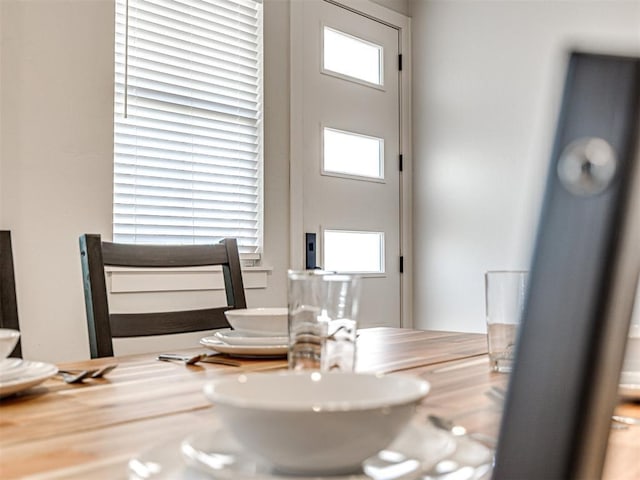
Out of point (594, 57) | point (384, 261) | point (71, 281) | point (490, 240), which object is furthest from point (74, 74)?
point (594, 57)

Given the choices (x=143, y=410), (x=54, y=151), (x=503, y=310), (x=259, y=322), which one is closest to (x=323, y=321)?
(x=143, y=410)

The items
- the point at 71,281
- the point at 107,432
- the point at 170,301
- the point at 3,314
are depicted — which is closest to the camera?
the point at 107,432

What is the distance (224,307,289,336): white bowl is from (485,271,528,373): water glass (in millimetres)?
377

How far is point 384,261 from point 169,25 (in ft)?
5.47

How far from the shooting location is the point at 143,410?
71cm

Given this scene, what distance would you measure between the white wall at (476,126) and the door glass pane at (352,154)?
265mm

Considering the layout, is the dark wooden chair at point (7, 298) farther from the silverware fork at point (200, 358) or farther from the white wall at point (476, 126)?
the white wall at point (476, 126)

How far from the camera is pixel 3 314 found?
142 cm

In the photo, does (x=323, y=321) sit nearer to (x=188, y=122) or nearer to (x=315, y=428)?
(x=315, y=428)

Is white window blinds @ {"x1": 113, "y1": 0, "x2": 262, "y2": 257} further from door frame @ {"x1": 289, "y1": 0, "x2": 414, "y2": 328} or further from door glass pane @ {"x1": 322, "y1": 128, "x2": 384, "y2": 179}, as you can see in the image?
door glass pane @ {"x1": 322, "y1": 128, "x2": 384, "y2": 179}

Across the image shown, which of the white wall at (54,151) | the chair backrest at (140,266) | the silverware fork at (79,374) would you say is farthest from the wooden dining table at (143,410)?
the white wall at (54,151)

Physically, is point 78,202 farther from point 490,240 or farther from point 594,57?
point 594,57

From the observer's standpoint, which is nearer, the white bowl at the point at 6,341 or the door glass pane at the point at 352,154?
the white bowl at the point at 6,341

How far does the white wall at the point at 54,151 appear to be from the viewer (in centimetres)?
231
